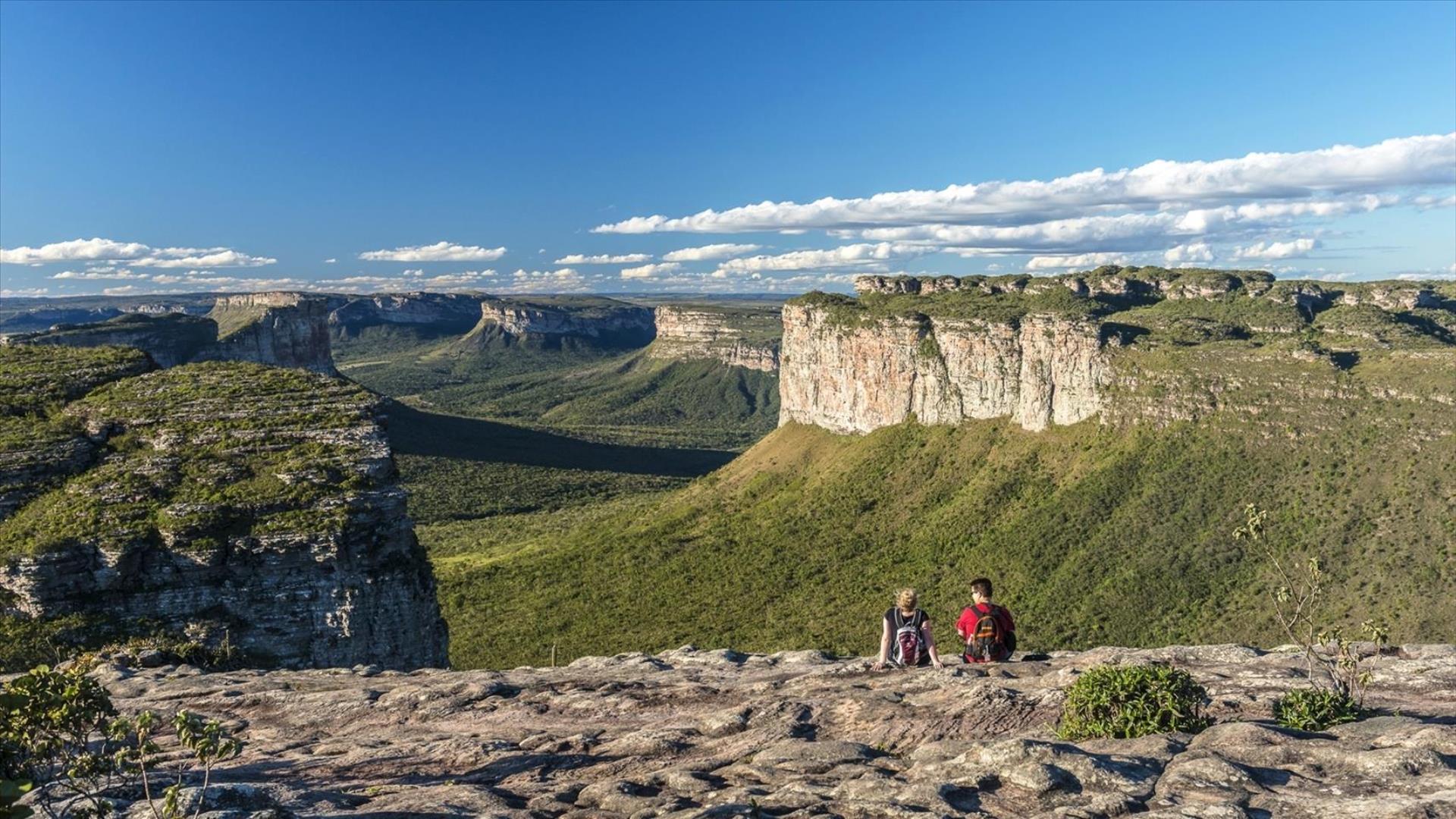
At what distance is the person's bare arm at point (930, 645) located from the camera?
22016mm

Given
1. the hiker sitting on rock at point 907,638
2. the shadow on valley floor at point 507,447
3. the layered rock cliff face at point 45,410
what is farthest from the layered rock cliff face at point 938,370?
the layered rock cliff face at point 45,410

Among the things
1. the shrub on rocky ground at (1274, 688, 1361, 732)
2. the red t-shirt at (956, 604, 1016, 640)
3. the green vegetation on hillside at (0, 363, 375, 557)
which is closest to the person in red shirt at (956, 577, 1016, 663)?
the red t-shirt at (956, 604, 1016, 640)

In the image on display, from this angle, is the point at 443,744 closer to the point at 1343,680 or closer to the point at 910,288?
the point at 1343,680

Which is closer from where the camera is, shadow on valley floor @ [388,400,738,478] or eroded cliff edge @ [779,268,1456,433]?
eroded cliff edge @ [779,268,1456,433]

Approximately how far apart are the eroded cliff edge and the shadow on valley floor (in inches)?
2023

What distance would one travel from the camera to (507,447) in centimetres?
17962

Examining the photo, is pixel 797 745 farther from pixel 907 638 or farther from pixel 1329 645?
pixel 1329 645

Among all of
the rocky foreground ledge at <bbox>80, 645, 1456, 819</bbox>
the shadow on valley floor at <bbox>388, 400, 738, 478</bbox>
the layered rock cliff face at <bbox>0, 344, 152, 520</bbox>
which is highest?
the layered rock cliff face at <bbox>0, 344, 152, 520</bbox>

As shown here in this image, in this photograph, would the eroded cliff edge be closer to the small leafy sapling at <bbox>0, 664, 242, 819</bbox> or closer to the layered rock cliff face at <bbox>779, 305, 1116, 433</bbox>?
the layered rock cliff face at <bbox>779, 305, 1116, 433</bbox>

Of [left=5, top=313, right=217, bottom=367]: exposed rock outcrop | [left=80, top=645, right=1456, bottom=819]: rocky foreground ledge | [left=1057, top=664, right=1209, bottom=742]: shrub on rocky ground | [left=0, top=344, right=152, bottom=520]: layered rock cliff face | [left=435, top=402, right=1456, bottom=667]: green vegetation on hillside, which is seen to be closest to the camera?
[left=80, top=645, right=1456, bottom=819]: rocky foreground ledge

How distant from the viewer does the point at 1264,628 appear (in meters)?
60.6

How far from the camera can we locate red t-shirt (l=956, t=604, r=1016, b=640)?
22.4 m

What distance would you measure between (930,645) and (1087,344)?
271 ft

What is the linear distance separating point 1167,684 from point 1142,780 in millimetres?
4055
